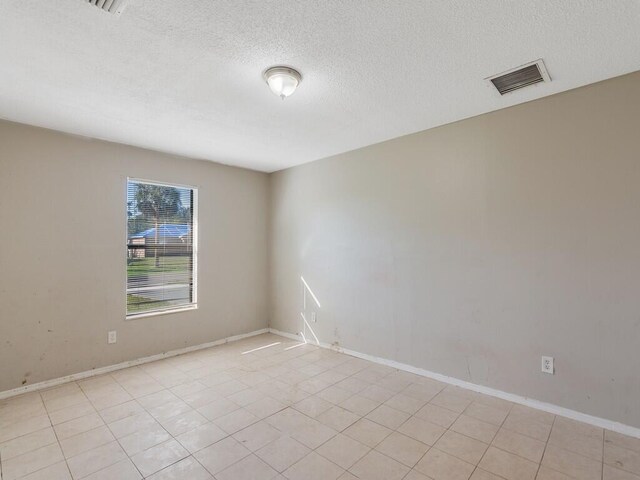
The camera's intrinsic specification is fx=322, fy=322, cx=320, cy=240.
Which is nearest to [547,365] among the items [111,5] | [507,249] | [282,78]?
[507,249]

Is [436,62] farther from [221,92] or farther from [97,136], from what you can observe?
[97,136]

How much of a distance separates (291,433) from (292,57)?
8.13 ft

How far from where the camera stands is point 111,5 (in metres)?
1.53

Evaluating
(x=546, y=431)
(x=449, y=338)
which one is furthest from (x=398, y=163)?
(x=546, y=431)

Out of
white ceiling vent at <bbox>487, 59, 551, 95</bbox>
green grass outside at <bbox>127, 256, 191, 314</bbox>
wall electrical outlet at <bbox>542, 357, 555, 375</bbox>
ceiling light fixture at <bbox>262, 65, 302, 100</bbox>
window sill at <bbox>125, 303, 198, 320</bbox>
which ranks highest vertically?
white ceiling vent at <bbox>487, 59, 551, 95</bbox>

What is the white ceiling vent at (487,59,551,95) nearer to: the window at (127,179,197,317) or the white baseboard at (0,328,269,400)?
the window at (127,179,197,317)

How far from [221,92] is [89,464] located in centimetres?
257

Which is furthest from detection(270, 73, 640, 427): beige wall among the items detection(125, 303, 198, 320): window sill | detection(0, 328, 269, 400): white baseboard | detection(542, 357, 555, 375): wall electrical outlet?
detection(125, 303, 198, 320): window sill

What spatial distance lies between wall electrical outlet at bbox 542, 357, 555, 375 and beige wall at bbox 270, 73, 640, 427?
0.04 meters

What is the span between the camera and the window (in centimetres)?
364

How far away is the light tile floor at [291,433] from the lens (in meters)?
1.88

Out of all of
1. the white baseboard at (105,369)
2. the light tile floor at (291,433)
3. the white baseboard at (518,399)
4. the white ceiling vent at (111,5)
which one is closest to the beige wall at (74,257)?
the white baseboard at (105,369)

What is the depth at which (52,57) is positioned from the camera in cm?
195

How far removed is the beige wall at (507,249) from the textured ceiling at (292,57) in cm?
33
